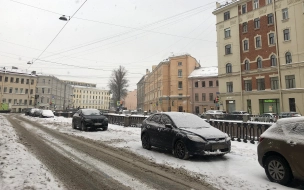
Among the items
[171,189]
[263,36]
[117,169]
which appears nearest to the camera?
[171,189]

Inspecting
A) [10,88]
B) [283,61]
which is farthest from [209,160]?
[10,88]

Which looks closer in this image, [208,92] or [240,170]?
[240,170]

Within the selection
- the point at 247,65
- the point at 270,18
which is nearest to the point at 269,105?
the point at 247,65

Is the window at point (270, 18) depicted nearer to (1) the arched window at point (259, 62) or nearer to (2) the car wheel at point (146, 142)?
(1) the arched window at point (259, 62)

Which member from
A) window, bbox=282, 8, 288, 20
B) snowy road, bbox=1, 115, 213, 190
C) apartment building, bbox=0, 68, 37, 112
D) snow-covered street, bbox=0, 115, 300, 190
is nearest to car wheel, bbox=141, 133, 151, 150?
snow-covered street, bbox=0, 115, 300, 190

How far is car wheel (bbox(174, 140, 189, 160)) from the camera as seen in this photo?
7.53 meters

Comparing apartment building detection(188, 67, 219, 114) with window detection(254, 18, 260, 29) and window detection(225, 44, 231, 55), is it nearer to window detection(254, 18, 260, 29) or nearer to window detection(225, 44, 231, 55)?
window detection(225, 44, 231, 55)

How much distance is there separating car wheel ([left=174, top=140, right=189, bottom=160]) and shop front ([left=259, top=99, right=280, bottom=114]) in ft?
102

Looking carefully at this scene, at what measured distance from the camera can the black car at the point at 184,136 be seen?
24.2ft


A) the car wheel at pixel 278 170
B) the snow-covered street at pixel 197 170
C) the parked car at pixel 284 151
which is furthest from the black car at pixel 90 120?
the car wheel at pixel 278 170

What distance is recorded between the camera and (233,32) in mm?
41344

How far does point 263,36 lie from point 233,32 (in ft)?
18.2

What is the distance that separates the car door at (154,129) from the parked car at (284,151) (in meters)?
4.18

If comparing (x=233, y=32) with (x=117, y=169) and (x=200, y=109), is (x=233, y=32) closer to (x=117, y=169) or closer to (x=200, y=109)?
(x=200, y=109)
